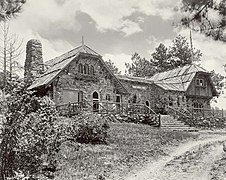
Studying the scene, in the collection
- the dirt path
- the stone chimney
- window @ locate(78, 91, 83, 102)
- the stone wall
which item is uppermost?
the stone chimney

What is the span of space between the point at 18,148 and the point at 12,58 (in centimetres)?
2019

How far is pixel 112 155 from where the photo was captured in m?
12.7

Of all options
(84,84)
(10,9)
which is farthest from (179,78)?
(10,9)

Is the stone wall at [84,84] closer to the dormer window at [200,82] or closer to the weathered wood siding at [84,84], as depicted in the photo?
the weathered wood siding at [84,84]

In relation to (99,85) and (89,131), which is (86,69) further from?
(89,131)

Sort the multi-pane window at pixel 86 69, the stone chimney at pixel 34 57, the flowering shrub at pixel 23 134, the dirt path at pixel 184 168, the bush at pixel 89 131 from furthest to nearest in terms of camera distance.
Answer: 1. the stone chimney at pixel 34 57
2. the multi-pane window at pixel 86 69
3. the bush at pixel 89 131
4. the dirt path at pixel 184 168
5. the flowering shrub at pixel 23 134

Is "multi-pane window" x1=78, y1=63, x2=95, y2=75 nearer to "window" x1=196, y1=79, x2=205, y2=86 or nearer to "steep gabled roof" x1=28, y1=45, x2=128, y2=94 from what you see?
"steep gabled roof" x1=28, y1=45, x2=128, y2=94

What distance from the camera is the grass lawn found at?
10438mm

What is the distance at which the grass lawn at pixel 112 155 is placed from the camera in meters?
10.4

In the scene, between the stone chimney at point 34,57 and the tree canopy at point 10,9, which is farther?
the stone chimney at point 34,57

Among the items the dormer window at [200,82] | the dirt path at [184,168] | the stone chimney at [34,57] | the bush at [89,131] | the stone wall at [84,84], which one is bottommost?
the dirt path at [184,168]

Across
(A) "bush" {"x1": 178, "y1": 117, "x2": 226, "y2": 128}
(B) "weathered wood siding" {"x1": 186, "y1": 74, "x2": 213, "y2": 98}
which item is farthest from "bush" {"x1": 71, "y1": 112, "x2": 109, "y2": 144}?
(B) "weathered wood siding" {"x1": 186, "y1": 74, "x2": 213, "y2": 98}

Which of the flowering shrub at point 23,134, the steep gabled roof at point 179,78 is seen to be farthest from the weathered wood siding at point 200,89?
the flowering shrub at point 23,134

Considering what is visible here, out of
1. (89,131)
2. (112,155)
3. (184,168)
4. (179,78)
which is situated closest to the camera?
(184,168)
